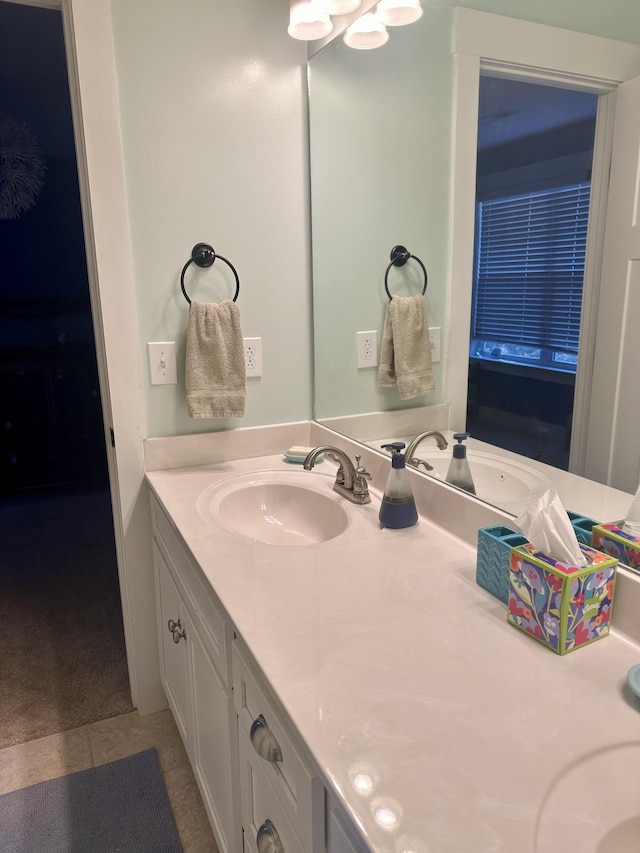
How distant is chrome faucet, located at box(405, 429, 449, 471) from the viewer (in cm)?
140

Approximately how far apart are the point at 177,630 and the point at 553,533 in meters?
1.03

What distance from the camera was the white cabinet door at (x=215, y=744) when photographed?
3.75ft

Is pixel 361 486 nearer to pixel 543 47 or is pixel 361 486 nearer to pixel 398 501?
pixel 398 501

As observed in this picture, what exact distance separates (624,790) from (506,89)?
1127 millimetres

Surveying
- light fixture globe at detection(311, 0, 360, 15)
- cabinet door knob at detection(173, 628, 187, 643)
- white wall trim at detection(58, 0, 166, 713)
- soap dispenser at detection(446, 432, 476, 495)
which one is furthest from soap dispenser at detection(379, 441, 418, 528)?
light fixture globe at detection(311, 0, 360, 15)

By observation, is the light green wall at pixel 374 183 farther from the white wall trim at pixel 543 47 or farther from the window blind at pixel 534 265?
the window blind at pixel 534 265

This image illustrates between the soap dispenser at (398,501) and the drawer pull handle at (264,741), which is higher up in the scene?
the soap dispenser at (398,501)

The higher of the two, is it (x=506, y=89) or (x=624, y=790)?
(x=506, y=89)

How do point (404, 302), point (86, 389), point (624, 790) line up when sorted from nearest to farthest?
point (624, 790)
point (404, 302)
point (86, 389)

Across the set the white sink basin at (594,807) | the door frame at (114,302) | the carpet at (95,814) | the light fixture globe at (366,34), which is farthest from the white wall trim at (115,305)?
the white sink basin at (594,807)

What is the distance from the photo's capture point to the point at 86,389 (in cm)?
397

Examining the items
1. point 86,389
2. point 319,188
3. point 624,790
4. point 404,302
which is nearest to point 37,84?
point 86,389

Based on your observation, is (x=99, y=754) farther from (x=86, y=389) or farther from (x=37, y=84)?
(x=37, y=84)

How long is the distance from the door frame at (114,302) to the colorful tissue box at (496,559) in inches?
41.8
